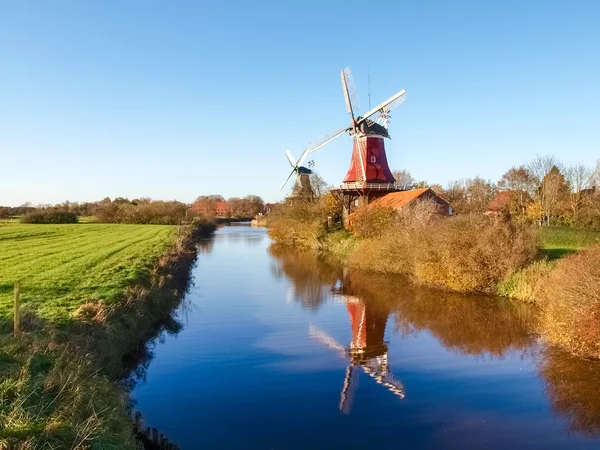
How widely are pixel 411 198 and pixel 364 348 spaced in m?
22.3

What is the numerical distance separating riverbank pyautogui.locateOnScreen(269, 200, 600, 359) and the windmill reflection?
435 cm

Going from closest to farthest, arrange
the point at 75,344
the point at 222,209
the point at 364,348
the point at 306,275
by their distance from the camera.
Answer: the point at 75,344
the point at 364,348
the point at 306,275
the point at 222,209

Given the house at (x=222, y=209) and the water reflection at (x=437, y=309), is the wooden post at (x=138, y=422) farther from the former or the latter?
the house at (x=222, y=209)

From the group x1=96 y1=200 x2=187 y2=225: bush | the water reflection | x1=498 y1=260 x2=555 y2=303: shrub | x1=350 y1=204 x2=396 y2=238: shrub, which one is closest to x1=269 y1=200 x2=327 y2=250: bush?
x1=350 y1=204 x2=396 y2=238: shrub

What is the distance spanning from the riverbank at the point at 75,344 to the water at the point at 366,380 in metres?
1.11

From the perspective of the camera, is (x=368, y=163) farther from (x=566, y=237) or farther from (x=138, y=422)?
(x=138, y=422)

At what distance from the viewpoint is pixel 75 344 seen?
8930 millimetres

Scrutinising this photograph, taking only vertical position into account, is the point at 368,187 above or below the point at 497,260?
above

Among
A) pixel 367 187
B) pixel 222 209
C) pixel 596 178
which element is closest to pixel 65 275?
pixel 367 187

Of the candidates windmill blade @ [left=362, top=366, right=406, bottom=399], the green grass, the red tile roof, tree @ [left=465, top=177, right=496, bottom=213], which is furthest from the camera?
tree @ [left=465, top=177, right=496, bottom=213]

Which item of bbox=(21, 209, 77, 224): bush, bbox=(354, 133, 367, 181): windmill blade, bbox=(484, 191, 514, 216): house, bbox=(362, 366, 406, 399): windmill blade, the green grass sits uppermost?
bbox=(354, 133, 367, 181): windmill blade

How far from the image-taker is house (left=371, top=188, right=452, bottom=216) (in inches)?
1324

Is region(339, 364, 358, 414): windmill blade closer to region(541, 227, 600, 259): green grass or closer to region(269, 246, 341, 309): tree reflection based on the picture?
region(269, 246, 341, 309): tree reflection

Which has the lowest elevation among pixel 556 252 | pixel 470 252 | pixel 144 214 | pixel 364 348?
pixel 364 348
